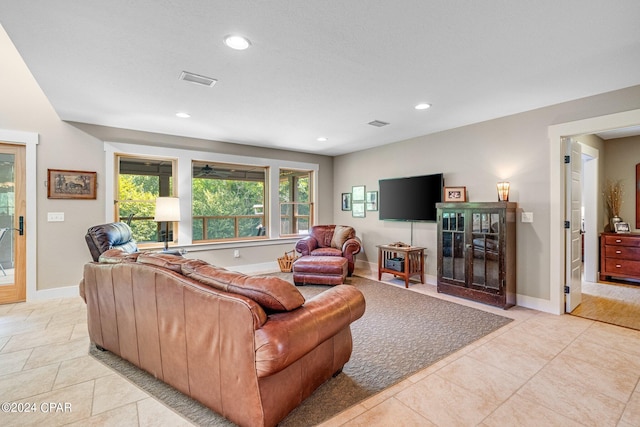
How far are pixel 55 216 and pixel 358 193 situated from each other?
16.0 feet

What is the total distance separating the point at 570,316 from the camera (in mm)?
3455

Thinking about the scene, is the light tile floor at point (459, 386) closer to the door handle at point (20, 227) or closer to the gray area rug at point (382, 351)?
the gray area rug at point (382, 351)

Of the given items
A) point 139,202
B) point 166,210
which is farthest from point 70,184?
point 166,210

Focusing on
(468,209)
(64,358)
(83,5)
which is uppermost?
(83,5)

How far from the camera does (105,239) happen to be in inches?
113

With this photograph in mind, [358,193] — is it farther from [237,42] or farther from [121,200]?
[237,42]

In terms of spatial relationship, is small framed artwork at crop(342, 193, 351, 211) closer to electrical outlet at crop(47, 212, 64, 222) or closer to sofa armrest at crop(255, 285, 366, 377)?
sofa armrest at crop(255, 285, 366, 377)

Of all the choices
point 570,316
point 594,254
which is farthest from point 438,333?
point 594,254

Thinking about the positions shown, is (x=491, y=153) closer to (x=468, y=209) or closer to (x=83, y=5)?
(x=468, y=209)

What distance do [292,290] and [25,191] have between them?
4336 millimetres

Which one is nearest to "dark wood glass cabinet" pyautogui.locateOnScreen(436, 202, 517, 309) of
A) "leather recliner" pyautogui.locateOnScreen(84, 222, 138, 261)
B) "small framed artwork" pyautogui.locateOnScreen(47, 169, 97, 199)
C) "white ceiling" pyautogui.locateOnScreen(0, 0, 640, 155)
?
"white ceiling" pyautogui.locateOnScreen(0, 0, 640, 155)

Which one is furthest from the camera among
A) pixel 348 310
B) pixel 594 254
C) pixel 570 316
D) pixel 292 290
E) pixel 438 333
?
pixel 594 254

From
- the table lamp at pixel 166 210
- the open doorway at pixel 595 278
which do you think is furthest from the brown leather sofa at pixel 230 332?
the open doorway at pixel 595 278

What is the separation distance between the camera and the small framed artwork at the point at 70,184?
4.08 meters
